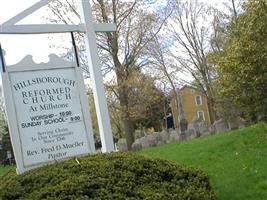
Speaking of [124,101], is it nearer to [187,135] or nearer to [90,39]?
[187,135]

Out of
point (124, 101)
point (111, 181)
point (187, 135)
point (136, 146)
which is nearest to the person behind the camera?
point (111, 181)

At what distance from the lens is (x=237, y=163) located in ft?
33.2

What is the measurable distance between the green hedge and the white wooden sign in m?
0.68

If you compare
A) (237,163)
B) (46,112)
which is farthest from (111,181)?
(237,163)

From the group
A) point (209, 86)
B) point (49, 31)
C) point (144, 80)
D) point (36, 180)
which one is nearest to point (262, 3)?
point (49, 31)

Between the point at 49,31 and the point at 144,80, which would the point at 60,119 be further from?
the point at 144,80

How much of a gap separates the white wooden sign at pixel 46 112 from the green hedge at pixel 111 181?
2.24 feet

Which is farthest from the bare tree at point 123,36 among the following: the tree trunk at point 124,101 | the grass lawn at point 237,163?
the grass lawn at point 237,163

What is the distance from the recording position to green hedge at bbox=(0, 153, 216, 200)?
18.9ft

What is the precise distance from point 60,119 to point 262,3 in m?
9.16

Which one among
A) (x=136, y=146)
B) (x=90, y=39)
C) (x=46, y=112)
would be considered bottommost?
(x=136, y=146)

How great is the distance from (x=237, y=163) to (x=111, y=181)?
481 cm

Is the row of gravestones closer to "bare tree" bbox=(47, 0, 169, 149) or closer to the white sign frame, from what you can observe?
"bare tree" bbox=(47, 0, 169, 149)

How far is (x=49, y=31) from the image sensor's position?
8.16 metres
